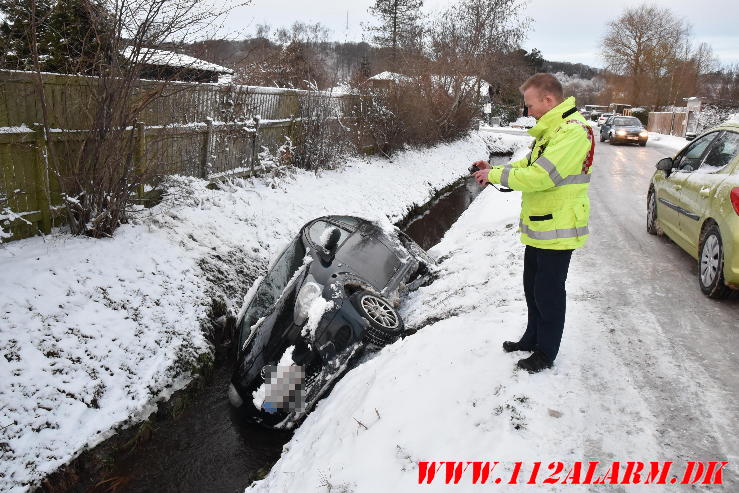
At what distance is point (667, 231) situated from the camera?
6.21 metres

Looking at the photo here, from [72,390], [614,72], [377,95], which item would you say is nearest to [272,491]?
[72,390]

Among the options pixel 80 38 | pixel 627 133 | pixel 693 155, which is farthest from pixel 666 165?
pixel 627 133

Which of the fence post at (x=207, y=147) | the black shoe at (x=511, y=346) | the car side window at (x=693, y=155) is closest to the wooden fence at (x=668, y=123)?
the car side window at (x=693, y=155)

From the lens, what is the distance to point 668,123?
117 ft

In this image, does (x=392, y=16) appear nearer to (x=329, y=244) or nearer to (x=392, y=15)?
(x=392, y=15)

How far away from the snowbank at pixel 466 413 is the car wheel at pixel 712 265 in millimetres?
1182

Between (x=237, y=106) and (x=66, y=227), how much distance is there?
4675 mm

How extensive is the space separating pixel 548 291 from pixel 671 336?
5.37 feet

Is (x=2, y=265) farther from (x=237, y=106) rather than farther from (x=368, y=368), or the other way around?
(x=237, y=106)

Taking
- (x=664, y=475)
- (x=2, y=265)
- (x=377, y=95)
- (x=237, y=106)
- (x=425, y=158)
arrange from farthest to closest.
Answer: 1. (x=425, y=158)
2. (x=377, y=95)
3. (x=237, y=106)
4. (x=2, y=265)
5. (x=664, y=475)

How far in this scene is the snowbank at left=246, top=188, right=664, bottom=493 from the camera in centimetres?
278

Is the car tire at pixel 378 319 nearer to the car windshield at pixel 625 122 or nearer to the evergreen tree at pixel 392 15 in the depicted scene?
the car windshield at pixel 625 122

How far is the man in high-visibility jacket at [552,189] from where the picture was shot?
119 inches

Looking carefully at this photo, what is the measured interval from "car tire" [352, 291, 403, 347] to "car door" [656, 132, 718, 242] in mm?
3366
